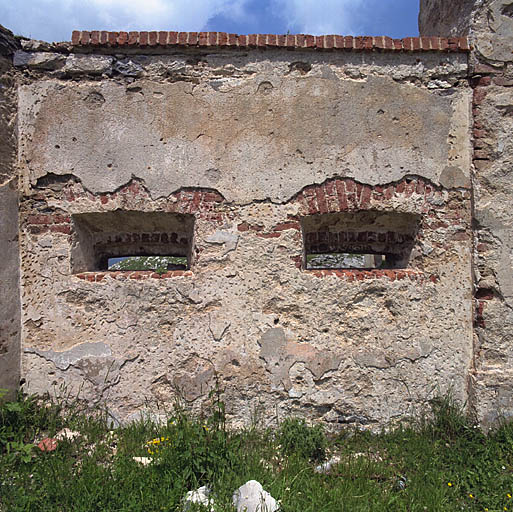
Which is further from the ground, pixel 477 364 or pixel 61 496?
pixel 477 364

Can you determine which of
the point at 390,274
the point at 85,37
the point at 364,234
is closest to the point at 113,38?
the point at 85,37

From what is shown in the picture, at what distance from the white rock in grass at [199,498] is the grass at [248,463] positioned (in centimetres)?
5

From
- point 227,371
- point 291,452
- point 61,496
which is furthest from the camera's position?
point 227,371

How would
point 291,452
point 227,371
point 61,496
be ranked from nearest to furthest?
1. point 61,496
2. point 291,452
3. point 227,371

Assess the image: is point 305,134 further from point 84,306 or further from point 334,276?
point 84,306

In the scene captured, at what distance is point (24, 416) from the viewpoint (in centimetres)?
298

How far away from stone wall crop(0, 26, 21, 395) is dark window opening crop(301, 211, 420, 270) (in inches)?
97.1

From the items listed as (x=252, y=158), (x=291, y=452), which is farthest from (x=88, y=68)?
(x=291, y=452)

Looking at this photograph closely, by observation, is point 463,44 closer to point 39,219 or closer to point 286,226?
point 286,226

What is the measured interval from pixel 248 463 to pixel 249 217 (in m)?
1.89

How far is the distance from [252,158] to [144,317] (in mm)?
1650

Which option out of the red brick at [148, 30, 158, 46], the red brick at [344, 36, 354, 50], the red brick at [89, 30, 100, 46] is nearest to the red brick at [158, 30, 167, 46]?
the red brick at [148, 30, 158, 46]

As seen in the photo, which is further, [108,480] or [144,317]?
[144,317]

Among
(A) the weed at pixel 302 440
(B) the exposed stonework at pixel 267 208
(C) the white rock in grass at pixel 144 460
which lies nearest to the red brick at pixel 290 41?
(B) the exposed stonework at pixel 267 208
